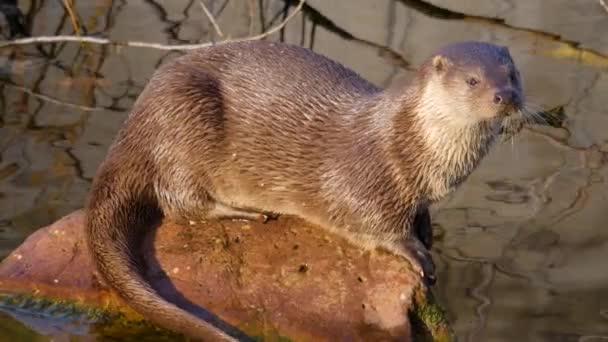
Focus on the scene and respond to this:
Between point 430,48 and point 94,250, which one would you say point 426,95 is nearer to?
point 94,250

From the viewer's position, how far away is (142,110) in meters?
3.51

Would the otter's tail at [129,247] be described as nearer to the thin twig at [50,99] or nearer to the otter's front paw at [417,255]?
the otter's front paw at [417,255]

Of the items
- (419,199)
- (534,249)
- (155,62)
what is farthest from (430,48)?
(419,199)

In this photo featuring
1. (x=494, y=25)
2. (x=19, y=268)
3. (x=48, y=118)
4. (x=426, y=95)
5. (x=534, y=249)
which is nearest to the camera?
(x=426, y=95)

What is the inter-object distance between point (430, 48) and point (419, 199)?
2097mm

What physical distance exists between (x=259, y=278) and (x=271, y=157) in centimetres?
35

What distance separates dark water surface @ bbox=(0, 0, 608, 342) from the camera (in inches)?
147

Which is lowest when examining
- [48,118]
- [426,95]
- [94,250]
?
[48,118]

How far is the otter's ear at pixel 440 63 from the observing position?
3.14 m

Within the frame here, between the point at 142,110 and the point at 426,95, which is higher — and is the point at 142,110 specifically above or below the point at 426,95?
below

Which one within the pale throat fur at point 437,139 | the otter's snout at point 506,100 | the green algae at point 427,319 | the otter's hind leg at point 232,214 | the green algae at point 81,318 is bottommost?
the green algae at point 81,318

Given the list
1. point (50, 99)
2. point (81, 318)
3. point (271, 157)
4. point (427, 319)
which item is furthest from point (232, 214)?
point (50, 99)

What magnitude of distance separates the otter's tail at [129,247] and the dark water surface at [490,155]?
0.26 metres

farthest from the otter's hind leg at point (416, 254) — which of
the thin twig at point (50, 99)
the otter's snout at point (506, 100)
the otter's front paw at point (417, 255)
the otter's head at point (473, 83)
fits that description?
the thin twig at point (50, 99)
